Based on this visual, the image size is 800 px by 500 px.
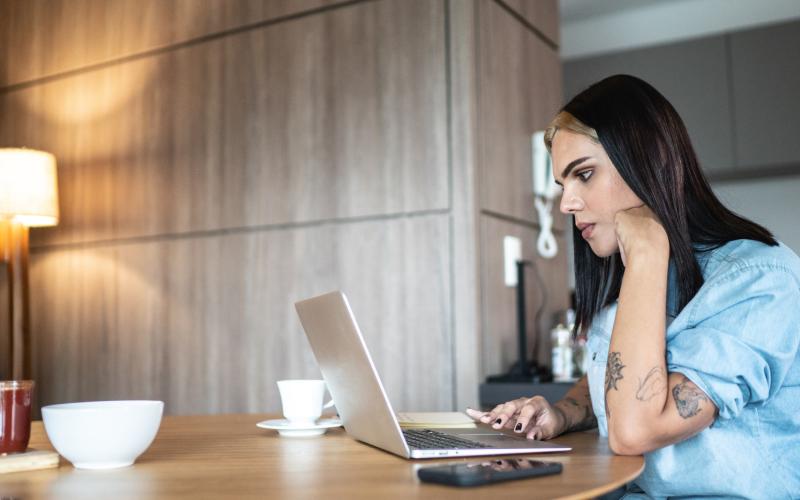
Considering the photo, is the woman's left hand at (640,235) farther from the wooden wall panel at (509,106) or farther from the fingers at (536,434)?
the wooden wall panel at (509,106)

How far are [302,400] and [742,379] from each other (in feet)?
2.17

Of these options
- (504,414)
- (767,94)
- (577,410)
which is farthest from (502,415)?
(767,94)

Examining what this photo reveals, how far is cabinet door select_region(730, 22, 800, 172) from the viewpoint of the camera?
407cm

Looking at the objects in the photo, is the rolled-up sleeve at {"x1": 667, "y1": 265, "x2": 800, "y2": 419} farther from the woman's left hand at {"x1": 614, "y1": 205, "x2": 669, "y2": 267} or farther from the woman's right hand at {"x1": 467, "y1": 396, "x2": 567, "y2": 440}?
the woman's right hand at {"x1": 467, "y1": 396, "x2": 567, "y2": 440}

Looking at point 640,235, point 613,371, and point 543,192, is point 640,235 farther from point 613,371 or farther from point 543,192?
point 543,192

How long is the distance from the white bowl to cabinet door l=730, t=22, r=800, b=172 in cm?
375

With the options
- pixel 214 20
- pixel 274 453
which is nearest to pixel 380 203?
pixel 214 20

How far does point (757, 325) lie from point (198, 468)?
0.75m

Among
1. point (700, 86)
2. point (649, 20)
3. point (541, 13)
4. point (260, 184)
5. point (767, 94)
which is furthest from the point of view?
point (649, 20)

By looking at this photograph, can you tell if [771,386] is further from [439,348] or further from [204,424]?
[439,348]

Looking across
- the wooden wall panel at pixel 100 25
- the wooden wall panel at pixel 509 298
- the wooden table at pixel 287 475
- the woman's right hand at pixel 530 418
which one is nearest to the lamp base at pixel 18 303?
the wooden wall panel at pixel 100 25

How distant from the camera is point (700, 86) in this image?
4.29 meters

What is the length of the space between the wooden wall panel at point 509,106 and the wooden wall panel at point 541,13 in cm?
5

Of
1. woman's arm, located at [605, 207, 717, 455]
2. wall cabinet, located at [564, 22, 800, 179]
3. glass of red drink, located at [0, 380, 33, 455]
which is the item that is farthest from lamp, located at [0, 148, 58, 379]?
wall cabinet, located at [564, 22, 800, 179]
